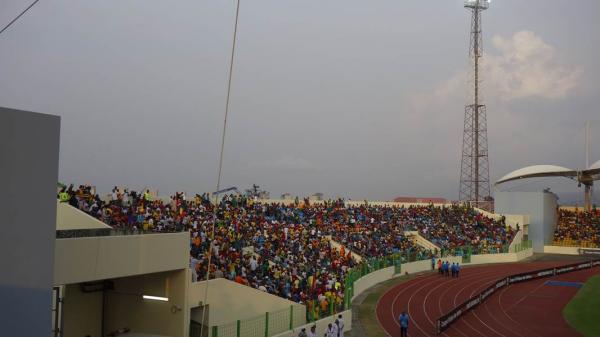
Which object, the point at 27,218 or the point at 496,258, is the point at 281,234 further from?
the point at 496,258

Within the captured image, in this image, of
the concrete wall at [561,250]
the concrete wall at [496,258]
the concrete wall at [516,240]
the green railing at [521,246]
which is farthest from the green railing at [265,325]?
the concrete wall at [561,250]

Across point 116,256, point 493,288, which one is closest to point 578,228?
point 493,288

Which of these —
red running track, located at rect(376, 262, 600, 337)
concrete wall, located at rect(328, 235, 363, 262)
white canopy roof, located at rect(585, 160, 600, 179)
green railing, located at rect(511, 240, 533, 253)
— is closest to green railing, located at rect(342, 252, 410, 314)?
concrete wall, located at rect(328, 235, 363, 262)

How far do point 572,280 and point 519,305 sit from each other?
37.1 ft

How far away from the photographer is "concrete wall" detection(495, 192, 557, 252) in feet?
177

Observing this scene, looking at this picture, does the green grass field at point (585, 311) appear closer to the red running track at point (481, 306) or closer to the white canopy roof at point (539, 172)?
the red running track at point (481, 306)

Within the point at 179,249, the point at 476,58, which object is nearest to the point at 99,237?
the point at 179,249

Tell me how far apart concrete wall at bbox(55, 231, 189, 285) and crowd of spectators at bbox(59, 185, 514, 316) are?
3.65 feet

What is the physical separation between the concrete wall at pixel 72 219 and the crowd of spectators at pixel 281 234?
85cm

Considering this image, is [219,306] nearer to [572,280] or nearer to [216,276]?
[216,276]

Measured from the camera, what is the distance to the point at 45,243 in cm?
813

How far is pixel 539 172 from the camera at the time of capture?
192 ft

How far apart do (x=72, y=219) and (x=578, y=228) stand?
54867mm

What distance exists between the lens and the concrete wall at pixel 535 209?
177 ft
